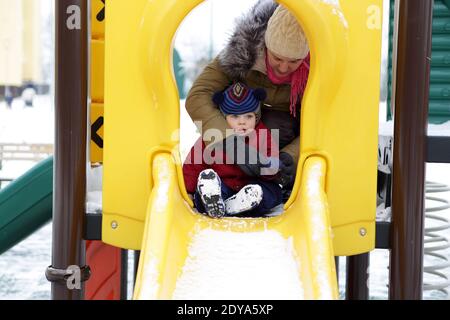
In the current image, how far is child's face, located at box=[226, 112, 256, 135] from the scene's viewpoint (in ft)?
6.98

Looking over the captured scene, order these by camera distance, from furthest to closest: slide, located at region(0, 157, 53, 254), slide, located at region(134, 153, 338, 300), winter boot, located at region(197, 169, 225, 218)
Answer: slide, located at region(0, 157, 53, 254), winter boot, located at region(197, 169, 225, 218), slide, located at region(134, 153, 338, 300)

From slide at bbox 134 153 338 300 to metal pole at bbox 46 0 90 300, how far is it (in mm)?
274

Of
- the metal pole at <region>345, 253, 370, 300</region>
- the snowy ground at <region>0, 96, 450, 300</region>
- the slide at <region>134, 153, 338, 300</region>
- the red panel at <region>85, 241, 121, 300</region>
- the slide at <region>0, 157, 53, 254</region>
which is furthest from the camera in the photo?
the snowy ground at <region>0, 96, 450, 300</region>

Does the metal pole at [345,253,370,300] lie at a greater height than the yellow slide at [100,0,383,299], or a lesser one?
lesser

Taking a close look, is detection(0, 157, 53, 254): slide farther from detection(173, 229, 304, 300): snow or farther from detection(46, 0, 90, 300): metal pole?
detection(173, 229, 304, 300): snow

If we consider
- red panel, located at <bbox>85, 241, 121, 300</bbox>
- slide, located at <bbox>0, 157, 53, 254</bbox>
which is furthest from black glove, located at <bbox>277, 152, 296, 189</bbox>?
red panel, located at <bbox>85, 241, 121, 300</bbox>

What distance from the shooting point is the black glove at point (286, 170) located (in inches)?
84.2

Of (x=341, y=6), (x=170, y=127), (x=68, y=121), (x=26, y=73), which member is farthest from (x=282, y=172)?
(x=26, y=73)

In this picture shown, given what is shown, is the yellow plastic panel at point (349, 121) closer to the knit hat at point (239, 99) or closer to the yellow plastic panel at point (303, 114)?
the yellow plastic panel at point (303, 114)

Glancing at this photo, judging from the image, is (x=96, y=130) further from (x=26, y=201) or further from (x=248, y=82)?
(x=26, y=201)

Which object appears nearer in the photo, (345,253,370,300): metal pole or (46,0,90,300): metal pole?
(46,0,90,300): metal pole

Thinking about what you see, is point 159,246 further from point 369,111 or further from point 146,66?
point 369,111

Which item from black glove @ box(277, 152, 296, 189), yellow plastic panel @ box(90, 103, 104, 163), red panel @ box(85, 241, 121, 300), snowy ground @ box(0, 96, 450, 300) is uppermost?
yellow plastic panel @ box(90, 103, 104, 163)

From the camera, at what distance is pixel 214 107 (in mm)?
2156
